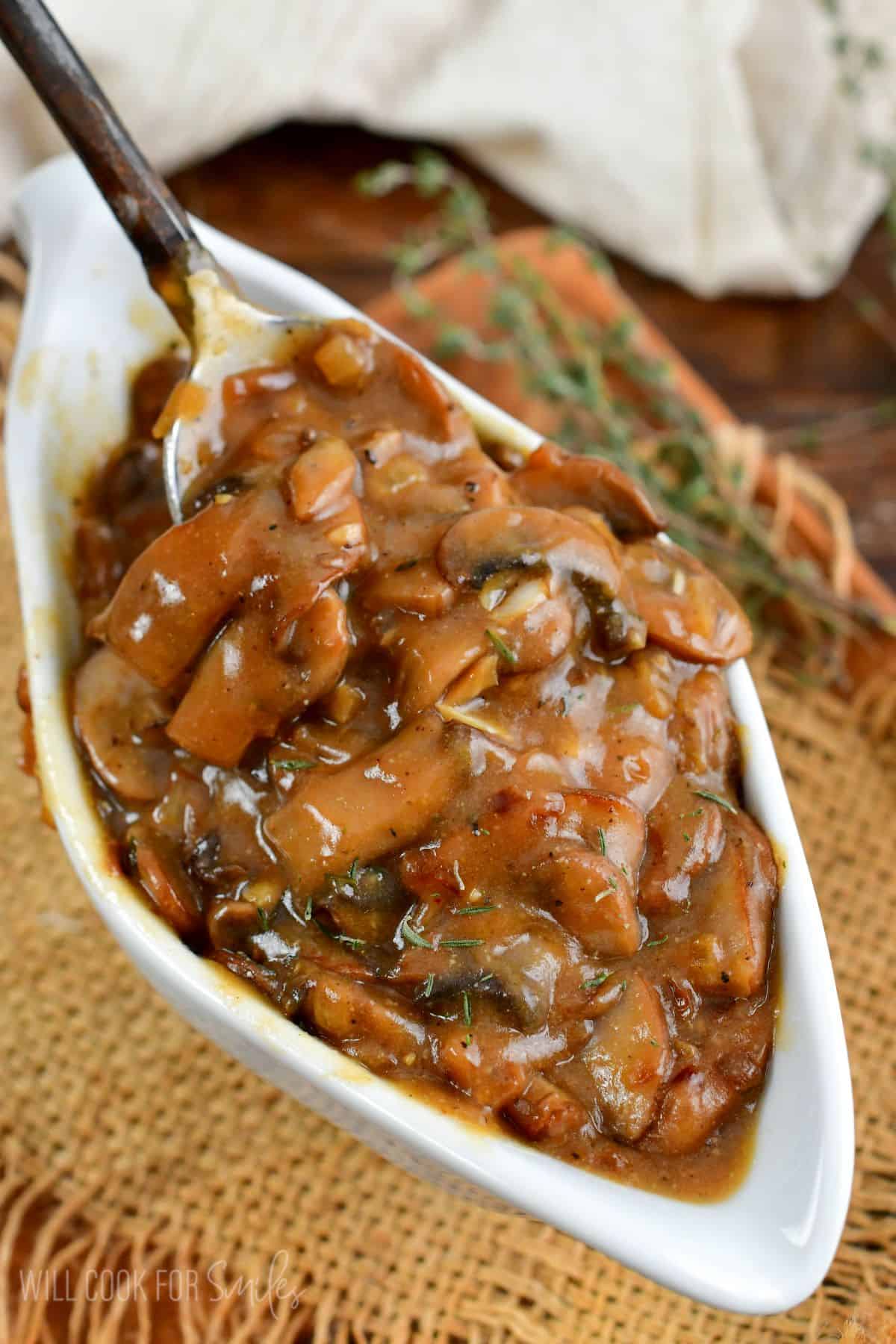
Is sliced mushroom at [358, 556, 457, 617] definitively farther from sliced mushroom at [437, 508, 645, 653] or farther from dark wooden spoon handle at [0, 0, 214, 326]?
dark wooden spoon handle at [0, 0, 214, 326]

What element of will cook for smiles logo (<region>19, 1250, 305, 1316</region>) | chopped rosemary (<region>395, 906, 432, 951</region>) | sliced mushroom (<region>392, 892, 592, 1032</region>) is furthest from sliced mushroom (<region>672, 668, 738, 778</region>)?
will cook for smiles logo (<region>19, 1250, 305, 1316</region>)

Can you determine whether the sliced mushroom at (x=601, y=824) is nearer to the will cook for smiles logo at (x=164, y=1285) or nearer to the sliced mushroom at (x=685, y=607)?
the sliced mushroom at (x=685, y=607)

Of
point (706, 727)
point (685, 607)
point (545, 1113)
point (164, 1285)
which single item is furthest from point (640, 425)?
point (164, 1285)

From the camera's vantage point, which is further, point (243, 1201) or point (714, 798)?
point (243, 1201)

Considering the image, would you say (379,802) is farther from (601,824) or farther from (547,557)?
(547,557)

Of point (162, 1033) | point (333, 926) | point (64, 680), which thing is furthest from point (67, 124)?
point (162, 1033)

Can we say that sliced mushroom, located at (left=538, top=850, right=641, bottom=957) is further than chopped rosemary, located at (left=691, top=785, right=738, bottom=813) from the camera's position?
No
